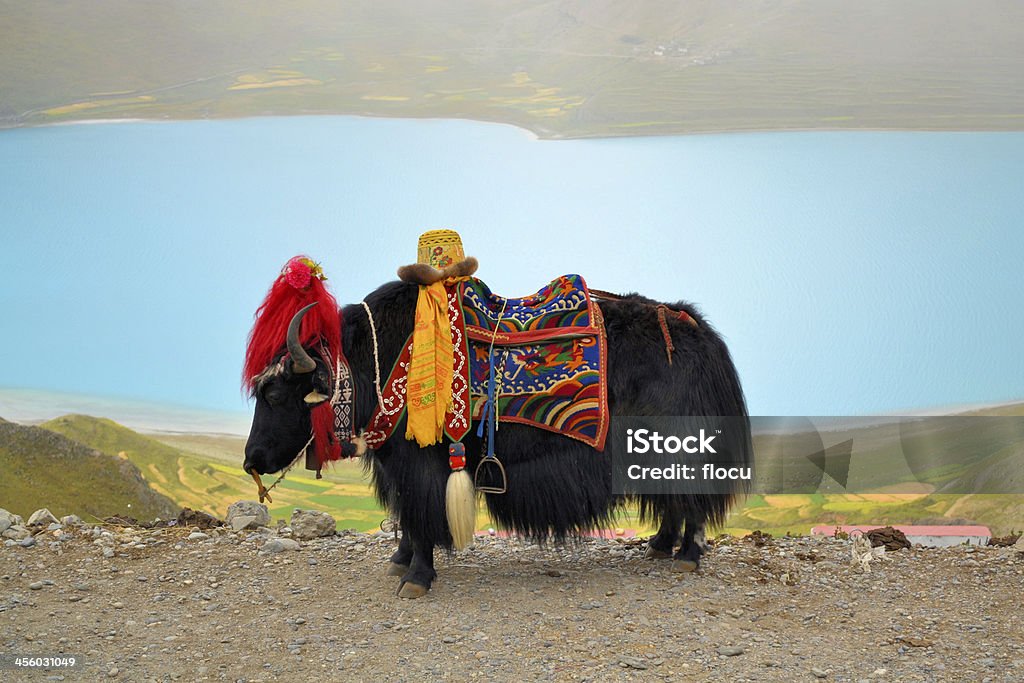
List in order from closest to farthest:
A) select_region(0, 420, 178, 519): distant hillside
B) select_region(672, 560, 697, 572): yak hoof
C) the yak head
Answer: the yak head → select_region(672, 560, 697, 572): yak hoof → select_region(0, 420, 178, 519): distant hillside

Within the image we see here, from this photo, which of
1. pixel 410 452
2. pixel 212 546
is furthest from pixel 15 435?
pixel 410 452

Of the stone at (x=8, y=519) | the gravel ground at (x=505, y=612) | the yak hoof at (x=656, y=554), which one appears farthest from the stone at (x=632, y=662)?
the stone at (x=8, y=519)

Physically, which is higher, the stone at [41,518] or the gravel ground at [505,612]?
the stone at [41,518]

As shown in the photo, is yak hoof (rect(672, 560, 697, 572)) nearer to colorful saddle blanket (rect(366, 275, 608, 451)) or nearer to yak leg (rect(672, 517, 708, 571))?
yak leg (rect(672, 517, 708, 571))

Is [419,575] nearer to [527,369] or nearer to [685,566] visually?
[527,369]

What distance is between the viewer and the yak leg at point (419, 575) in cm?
360

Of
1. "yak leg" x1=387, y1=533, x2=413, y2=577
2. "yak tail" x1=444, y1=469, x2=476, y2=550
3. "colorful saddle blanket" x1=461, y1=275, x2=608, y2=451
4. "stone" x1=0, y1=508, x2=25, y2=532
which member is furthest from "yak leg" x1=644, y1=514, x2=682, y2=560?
"stone" x1=0, y1=508, x2=25, y2=532

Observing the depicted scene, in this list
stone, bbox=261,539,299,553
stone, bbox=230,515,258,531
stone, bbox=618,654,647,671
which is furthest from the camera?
stone, bbox=230,515,258,531

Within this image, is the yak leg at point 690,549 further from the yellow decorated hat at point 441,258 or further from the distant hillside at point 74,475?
the distant hillside at point 74,475

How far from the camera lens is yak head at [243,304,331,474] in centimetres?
346

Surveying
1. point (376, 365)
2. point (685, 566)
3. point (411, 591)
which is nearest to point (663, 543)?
point (685, 566)

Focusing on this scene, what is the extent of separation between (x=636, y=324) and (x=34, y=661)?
224 centimetres

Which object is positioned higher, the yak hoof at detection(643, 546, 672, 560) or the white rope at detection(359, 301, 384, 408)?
the white rope at detection(359, 301, 384, 408)

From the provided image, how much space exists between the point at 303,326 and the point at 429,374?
0.45 metres
